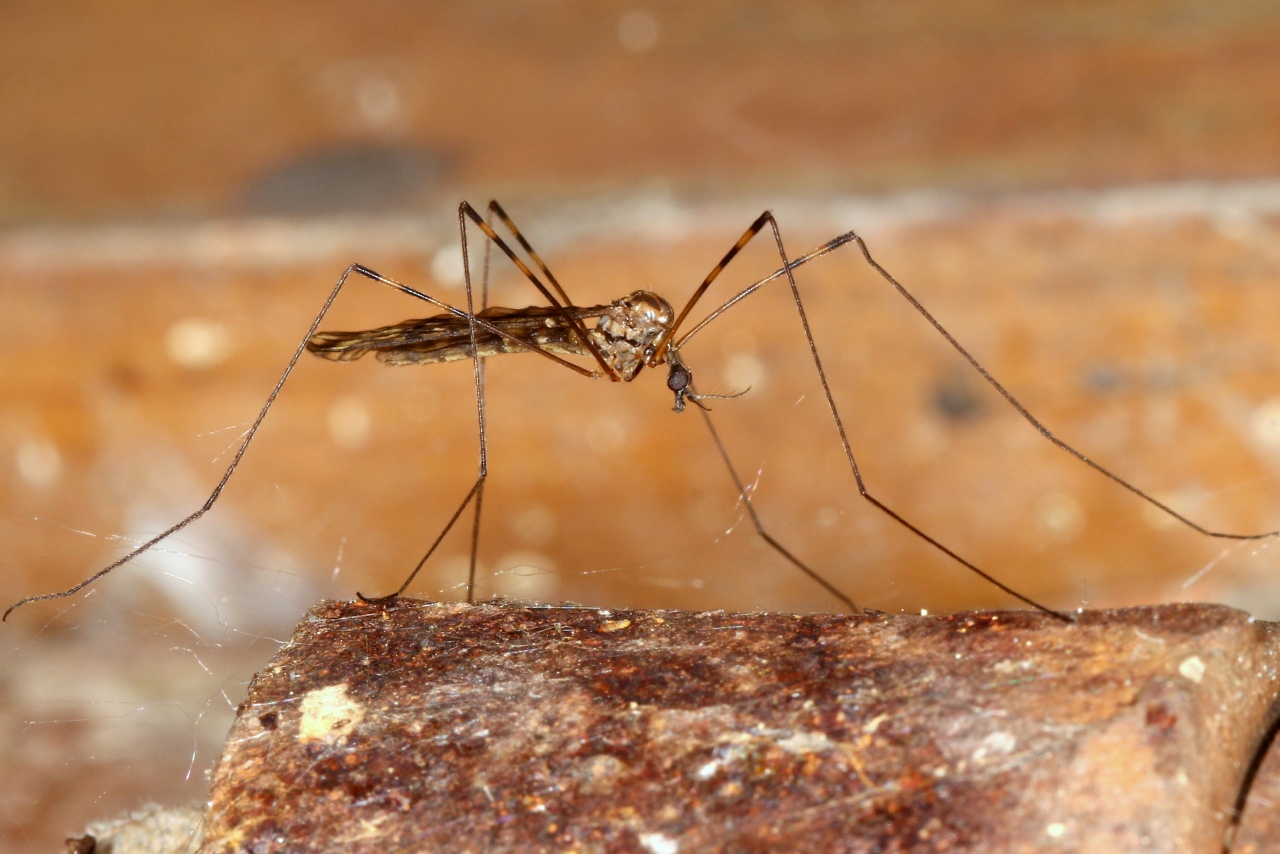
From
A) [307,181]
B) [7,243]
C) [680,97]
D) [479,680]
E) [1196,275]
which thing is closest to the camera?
[479,680]

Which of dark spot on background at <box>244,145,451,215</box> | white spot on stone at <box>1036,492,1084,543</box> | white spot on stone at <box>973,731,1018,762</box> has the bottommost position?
white spot on stone at <box>973,731,1018,762</box>

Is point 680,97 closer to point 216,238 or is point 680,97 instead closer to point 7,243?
point 216,238

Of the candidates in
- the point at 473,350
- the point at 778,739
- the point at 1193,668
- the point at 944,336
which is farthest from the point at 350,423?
the point at 1193,668

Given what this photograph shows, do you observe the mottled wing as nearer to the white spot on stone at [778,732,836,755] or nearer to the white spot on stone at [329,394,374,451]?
the white spot on stone at [329,394,374,451]

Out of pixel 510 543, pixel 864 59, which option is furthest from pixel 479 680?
pixel 864 59

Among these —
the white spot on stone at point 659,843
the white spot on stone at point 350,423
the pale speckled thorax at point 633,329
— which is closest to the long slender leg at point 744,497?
the pale speckled thorax at point 633,329

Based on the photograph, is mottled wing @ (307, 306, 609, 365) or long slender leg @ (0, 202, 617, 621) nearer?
long slender leg @ (0, 202, 617, 621)

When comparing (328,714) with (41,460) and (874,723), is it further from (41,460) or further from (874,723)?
(41,460)

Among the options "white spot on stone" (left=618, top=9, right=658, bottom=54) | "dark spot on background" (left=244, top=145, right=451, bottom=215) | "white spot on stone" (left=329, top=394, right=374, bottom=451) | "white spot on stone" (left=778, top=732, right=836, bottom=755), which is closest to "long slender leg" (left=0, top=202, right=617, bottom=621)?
"white spot on stone" (left=329, top=394, right=374, bottom=451)
